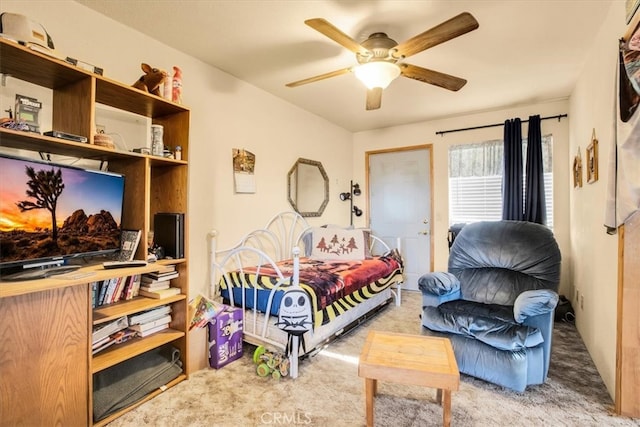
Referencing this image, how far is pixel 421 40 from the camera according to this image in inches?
72.1

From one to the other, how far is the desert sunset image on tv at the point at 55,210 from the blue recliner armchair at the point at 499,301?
221 cm

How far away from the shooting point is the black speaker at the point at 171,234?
2102 millimetres

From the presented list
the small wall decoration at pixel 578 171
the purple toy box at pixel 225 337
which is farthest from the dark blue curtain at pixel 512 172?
the purple toy box at pixel 225 337

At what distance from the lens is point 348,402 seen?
1.89 meters

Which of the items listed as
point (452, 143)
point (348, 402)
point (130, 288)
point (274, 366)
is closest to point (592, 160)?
point (452, 143)

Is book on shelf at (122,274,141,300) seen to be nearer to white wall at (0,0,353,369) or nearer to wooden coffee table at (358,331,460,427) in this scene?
white wall at (0,0,353,369)

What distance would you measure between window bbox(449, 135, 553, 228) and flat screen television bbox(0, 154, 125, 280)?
12.9 ft

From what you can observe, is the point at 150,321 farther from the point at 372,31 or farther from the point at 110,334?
the point at 372,31

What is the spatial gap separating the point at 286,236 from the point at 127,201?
1952 millimetres

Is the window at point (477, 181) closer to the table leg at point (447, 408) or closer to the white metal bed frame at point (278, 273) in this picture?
the white metal bed frame at point (278, 273)

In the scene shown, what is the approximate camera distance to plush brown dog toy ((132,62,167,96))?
6.47 feet

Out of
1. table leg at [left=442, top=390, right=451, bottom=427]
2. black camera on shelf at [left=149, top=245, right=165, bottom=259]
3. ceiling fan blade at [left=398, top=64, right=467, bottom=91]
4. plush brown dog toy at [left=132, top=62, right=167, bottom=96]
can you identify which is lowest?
table leg at [left=442, top=390, right=451, bottom=427]

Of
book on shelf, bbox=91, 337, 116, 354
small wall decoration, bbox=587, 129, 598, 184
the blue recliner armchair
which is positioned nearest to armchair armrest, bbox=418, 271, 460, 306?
the blue recliner armchair

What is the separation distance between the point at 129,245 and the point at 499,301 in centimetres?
271
